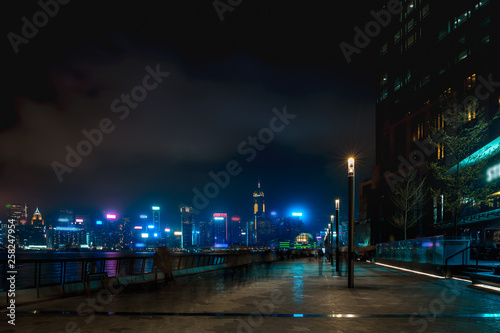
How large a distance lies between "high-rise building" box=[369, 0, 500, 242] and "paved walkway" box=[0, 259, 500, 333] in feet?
78.4

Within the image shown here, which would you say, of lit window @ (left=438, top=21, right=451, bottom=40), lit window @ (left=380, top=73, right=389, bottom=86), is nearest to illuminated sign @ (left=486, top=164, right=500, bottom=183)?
lit window @ (left=438, top=21, right=451, bottom=40)

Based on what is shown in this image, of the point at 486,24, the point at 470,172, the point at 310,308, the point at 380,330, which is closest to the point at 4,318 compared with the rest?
the point at 310,308

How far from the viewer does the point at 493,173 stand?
3734cm

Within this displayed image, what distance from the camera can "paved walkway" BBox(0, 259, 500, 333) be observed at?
9.22 metres

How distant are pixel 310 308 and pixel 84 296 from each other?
810cm

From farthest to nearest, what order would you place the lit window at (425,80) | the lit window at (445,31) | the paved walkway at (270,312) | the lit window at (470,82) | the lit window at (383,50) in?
the lit window at (383,50), the lit window at (425,80), the lit window at (445,31), the lit window at (470,82), the paved walkway at (270,312)

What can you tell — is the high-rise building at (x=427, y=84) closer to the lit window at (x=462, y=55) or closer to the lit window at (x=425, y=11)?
the lit window at (x=425, y=11)

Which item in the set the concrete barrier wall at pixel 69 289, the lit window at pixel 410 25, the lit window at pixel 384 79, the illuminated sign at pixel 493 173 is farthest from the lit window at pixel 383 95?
the concrete barrier wall at pixel 69 289

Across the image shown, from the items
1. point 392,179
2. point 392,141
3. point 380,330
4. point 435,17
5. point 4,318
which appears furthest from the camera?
point 392,141

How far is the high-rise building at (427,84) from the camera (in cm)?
4831

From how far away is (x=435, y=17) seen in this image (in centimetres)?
7169

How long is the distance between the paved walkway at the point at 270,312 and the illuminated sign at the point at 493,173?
23.9 metres

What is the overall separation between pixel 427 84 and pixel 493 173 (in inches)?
1507

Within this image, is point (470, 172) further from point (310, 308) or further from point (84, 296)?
point (84, 296)
